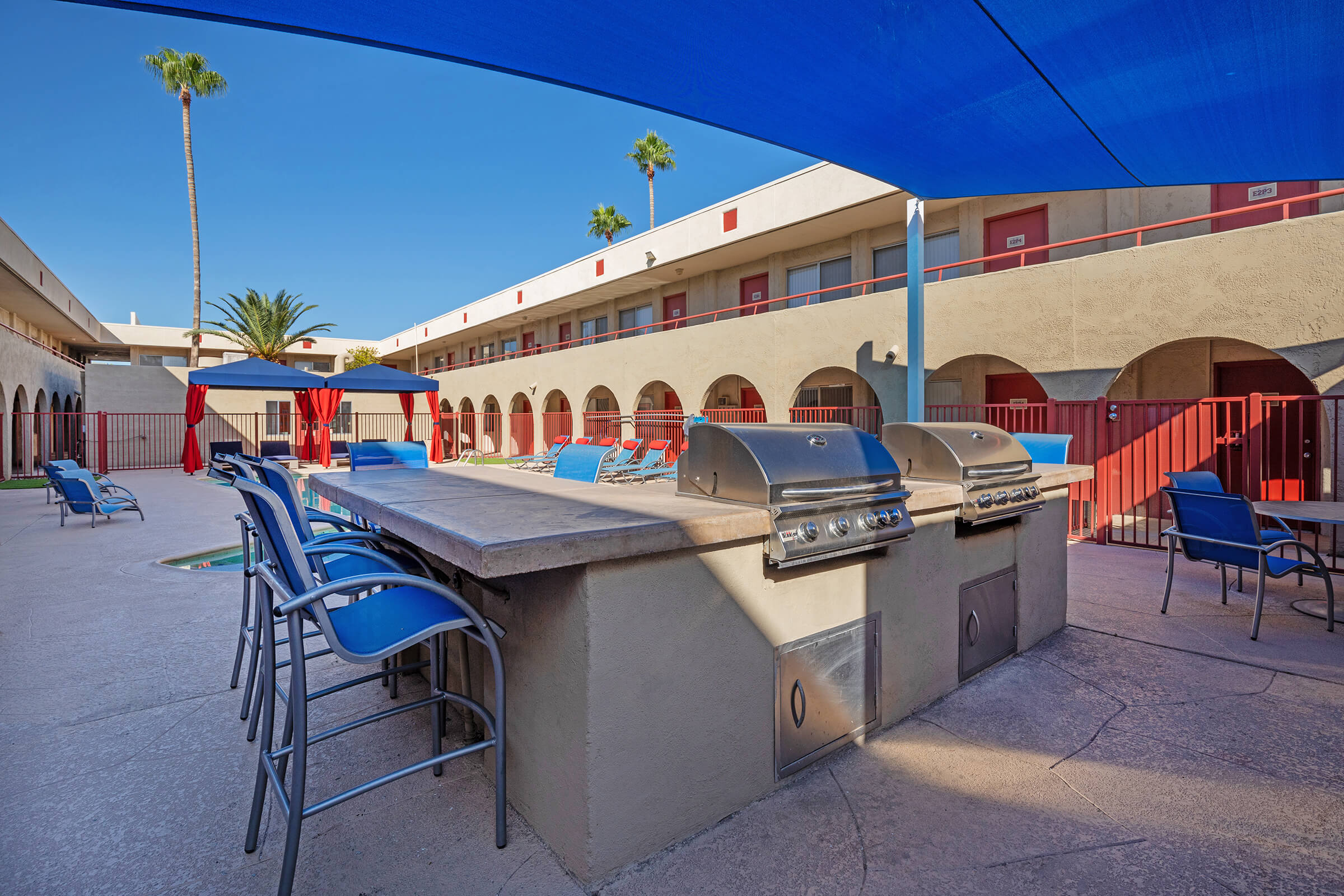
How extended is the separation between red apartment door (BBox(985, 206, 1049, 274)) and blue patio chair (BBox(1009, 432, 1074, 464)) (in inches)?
261

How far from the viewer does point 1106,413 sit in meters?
8.09

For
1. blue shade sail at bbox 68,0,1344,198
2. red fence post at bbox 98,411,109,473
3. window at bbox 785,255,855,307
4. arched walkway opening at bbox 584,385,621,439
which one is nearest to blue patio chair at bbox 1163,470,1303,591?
blue shade sail at bbox 68,0,1344,198

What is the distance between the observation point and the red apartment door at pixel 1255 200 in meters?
8.60

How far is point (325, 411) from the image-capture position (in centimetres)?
1658

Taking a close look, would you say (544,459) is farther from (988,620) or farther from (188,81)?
(188,81)

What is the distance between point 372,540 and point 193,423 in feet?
59.4

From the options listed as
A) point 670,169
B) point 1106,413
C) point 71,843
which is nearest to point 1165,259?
point 1106,413

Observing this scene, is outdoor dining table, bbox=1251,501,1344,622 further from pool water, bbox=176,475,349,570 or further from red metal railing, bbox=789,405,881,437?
pool water, bbox=176,475,349,570

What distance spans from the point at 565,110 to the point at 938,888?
28.7 metres

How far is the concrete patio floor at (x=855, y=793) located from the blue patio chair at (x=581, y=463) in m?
1.80

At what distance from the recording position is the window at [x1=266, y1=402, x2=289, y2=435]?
2700cm

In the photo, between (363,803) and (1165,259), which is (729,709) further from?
(1165,259)

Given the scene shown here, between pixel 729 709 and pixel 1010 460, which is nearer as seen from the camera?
pixel 729 709

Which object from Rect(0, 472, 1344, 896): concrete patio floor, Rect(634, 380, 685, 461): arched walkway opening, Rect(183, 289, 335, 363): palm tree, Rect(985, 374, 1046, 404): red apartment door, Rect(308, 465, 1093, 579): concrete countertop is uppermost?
Rect(183, 289, 335, 363): palm tree
